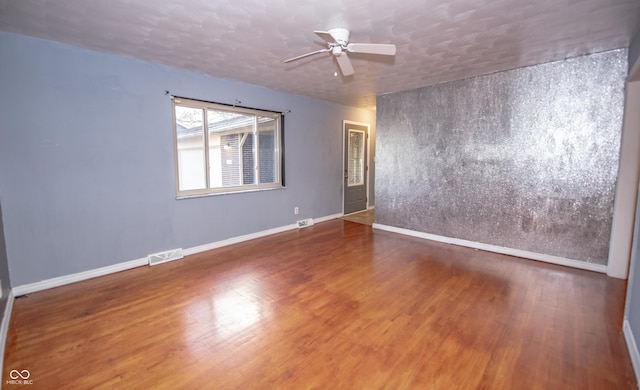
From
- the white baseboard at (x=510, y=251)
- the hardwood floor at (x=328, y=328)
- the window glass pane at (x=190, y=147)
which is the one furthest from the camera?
the window glass pane at (x=190, y=147)

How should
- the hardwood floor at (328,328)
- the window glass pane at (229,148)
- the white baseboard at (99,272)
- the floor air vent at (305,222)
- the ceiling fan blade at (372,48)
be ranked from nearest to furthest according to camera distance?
the hardwood floor at (328,328) < the ceiling fan blade at (372,48) < the white baseboard at (99,272) < the window glass pane at (229,148) < the floor air vent at (305,222)

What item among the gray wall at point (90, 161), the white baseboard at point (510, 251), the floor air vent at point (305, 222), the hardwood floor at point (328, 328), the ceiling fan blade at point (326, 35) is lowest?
the hardwood floor at point (328, 328)

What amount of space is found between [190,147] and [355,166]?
12.2ft

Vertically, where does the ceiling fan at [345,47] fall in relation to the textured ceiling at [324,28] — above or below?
below

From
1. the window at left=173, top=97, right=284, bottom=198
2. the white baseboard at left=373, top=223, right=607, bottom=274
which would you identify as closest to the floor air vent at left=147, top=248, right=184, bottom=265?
the window at left=173, top=97, right=284, bottom=198

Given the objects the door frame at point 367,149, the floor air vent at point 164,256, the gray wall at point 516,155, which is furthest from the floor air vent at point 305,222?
the floor air vent at point 164,256

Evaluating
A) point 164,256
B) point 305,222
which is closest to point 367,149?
point 305,222

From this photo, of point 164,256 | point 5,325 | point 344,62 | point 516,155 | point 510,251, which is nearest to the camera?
point 5,325

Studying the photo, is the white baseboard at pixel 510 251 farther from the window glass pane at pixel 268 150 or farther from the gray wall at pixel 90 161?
the gray wall at pixel 90 161

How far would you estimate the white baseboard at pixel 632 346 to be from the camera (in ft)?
5.48

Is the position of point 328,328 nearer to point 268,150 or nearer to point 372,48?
point 372,48

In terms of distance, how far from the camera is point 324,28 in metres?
2.40

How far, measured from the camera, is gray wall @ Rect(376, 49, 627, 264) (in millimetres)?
3072

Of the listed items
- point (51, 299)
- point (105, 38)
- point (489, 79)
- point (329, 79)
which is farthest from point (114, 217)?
point (489, 79)
